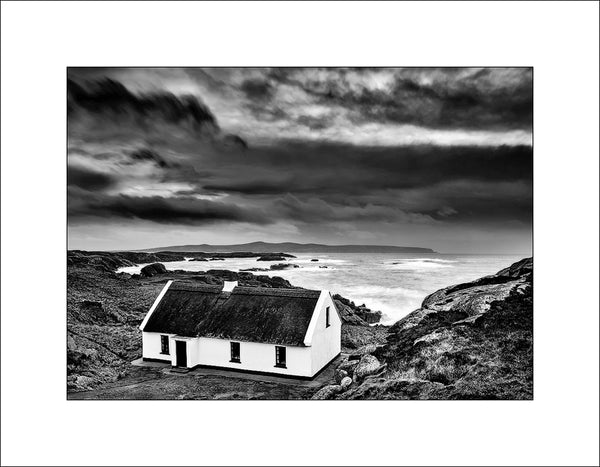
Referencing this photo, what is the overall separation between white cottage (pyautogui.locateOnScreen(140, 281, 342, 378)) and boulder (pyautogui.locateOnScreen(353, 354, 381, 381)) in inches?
39.2

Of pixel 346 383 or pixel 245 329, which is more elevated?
pixel 245 329

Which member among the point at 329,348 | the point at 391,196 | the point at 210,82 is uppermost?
the point at 210,82

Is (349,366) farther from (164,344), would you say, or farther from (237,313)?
(164,344)

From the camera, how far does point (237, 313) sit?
45.5ft

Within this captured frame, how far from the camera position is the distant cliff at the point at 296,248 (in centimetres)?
1493

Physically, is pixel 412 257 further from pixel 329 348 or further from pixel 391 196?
pixel 329 348

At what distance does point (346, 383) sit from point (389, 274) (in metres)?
4.06

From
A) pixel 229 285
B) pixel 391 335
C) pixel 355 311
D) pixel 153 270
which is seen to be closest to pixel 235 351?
pixel 229 285

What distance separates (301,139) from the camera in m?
14.5

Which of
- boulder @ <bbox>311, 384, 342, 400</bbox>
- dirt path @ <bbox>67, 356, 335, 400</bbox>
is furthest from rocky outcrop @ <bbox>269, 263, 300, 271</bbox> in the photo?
boulder @ <bbox>311, 384, 342, 400</bbox>

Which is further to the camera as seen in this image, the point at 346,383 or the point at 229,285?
the point at 229,285

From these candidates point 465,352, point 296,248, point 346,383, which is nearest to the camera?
point 346,383
